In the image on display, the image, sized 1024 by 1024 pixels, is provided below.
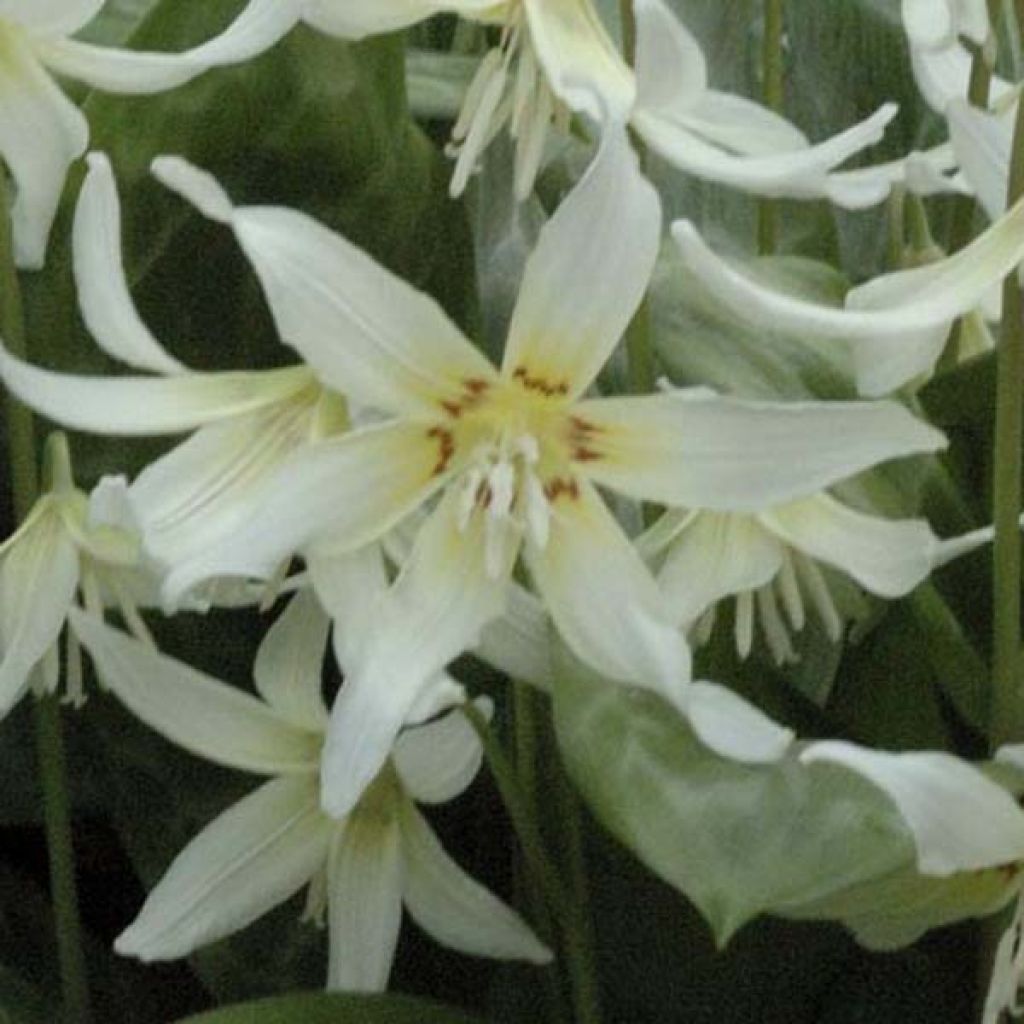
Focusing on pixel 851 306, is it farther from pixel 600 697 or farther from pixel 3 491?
pixel 3 491

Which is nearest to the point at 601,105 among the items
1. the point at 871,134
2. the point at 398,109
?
the point at 871,134

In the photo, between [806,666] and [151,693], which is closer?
[151,693]

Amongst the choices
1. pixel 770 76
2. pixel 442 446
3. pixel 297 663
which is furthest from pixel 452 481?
pixel 770 76

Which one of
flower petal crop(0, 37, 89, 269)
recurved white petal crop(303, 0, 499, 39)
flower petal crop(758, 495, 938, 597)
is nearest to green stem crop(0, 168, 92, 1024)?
flower petal crop(0, 37, 89, 269)

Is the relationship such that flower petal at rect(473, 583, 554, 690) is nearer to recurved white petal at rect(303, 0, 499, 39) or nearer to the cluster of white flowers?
the cluster of white flowers

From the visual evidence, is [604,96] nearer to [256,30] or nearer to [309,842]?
[256,30]

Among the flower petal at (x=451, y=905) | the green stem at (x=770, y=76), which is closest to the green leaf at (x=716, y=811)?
the flower petal at (x=451, y=905)

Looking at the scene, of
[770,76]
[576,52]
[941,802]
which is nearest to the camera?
[941,802]
